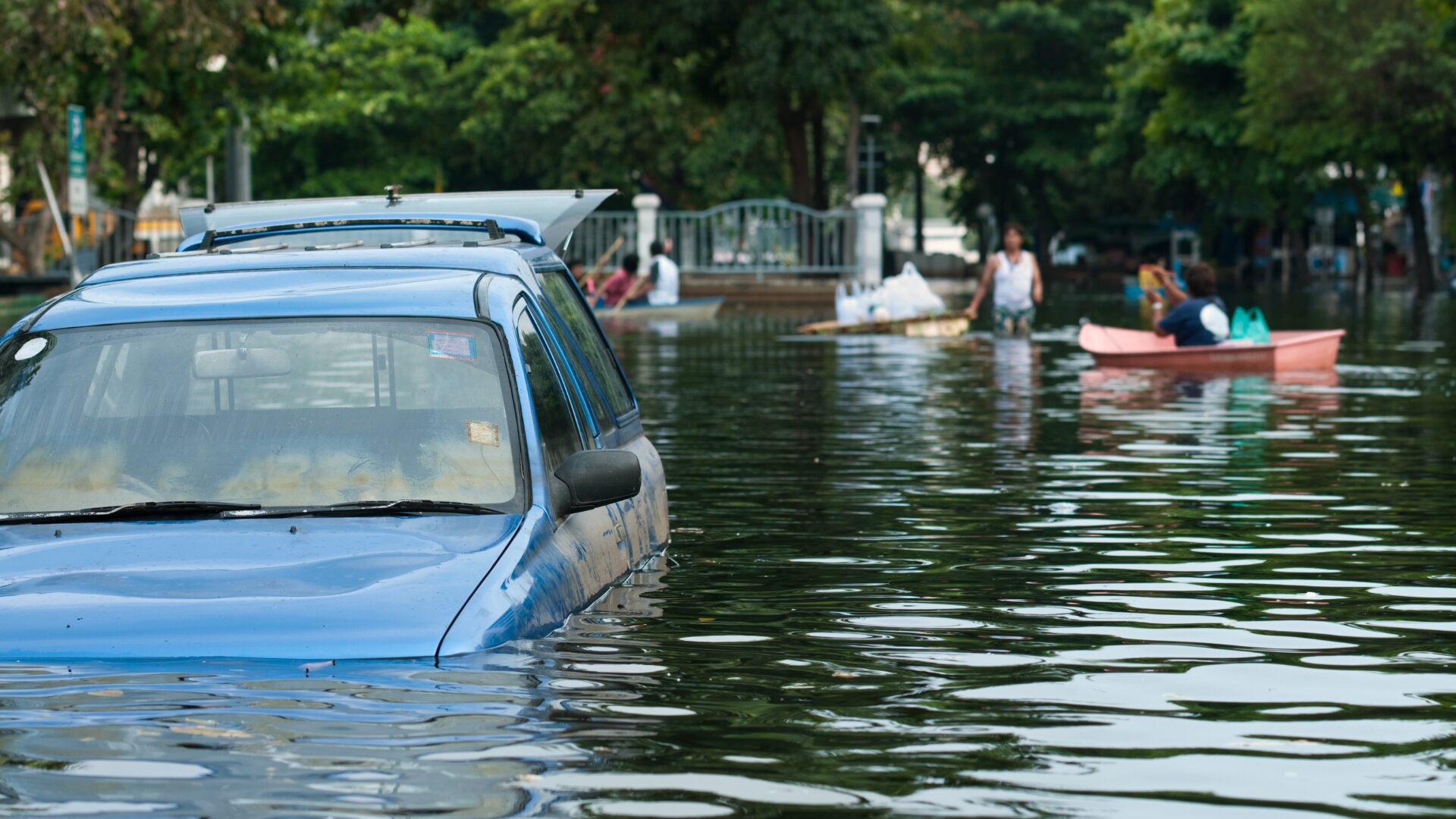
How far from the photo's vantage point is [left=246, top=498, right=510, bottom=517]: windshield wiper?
18.9ft

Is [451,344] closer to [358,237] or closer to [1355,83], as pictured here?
[358,237]

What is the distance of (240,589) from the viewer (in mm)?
5312

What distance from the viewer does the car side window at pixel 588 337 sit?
24.7 ft

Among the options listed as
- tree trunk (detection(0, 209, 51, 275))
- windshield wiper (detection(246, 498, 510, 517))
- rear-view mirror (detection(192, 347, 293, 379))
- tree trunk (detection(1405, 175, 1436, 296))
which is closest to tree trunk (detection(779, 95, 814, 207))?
tree trunk (detection(1405, 175, 1436, 296))

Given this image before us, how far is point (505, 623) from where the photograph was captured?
5.40 m

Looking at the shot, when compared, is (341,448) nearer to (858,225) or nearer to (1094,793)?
(1094,793)

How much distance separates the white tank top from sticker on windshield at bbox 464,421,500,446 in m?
21.1

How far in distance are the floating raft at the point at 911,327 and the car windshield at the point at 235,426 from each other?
24.9 metres

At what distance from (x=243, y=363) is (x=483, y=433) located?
70 centimetres

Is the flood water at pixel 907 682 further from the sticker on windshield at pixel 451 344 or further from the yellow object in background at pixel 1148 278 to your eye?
the yellow object in background at pixel 1148 278

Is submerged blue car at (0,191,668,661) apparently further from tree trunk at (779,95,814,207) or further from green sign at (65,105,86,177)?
tree trunk at (779,95,814,207)

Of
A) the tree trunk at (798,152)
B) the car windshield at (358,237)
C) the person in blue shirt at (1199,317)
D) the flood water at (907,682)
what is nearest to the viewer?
the flood water at (907,682)

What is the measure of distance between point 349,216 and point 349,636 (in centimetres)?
291

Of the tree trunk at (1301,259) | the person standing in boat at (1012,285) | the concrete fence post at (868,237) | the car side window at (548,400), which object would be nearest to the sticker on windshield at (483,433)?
the car side window at (548,400)
